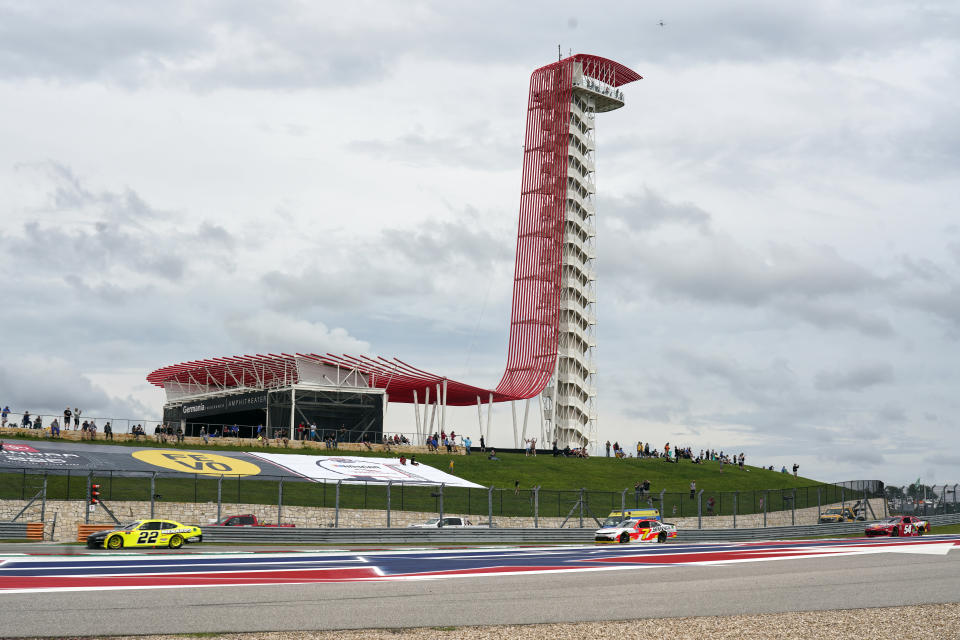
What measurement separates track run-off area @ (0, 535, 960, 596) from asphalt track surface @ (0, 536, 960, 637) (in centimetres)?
5

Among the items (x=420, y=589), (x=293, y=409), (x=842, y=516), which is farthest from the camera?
(x=293, y=409)

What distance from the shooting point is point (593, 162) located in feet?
322

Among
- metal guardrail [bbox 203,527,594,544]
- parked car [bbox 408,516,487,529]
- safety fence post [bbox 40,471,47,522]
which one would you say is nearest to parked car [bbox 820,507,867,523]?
metal guardrail [bbox 203,527,594,544]

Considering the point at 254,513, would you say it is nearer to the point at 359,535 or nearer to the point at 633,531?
the point at 359,535

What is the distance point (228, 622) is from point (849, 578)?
12.1m

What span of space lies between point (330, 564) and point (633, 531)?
635 inches

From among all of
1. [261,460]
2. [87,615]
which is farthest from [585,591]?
[261,460]

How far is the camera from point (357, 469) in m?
52.2

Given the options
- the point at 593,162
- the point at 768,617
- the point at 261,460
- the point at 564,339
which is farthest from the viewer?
the point at 593,162

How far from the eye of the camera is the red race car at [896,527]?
4306cm

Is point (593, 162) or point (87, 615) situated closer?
point (87, 615)

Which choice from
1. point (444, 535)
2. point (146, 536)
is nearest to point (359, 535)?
point (444, 535)

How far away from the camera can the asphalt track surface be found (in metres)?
13.7

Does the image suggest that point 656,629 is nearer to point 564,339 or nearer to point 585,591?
point 585,591
